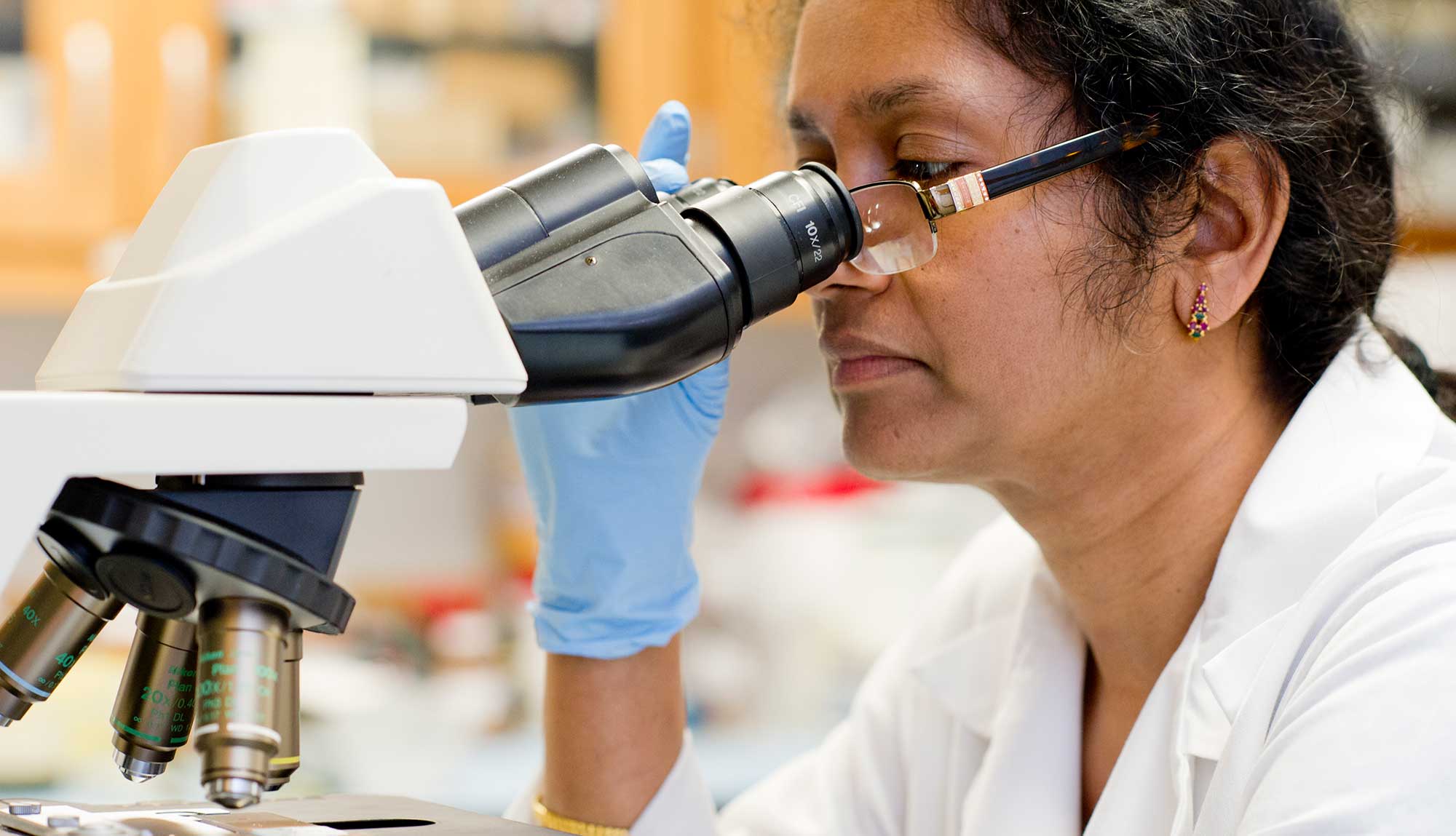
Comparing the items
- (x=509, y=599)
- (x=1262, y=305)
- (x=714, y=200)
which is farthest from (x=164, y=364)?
(x=509, y=599)

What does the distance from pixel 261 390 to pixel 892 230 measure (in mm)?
516

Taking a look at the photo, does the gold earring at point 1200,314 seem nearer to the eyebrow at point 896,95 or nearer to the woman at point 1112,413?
the woman at point 1112,413

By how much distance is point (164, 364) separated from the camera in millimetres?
530

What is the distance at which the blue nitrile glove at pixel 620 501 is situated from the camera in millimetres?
1047

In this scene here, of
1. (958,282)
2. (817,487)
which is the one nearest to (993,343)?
(958,282)

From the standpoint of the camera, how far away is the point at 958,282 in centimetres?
92

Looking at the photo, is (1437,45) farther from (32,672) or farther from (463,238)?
(32,672)

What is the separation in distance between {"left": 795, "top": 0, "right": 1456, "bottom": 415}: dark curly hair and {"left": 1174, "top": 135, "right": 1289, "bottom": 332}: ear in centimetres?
Answer: 1

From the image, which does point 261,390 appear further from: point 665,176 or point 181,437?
point 665,176

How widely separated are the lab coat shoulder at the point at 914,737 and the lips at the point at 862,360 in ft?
1.14

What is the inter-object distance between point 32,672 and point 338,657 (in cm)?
151

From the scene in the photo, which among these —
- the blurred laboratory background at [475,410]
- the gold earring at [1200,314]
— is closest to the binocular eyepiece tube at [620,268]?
the gold earring at [1200,314]

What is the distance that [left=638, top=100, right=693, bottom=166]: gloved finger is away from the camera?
1105mm

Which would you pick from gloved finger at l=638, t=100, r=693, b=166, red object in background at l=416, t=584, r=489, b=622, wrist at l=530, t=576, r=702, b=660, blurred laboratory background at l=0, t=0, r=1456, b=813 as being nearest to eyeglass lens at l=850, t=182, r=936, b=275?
gloved finger at l=638, t=100, r=693, b=166
